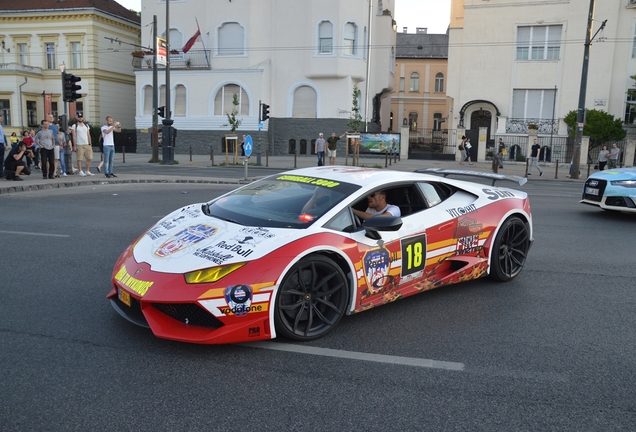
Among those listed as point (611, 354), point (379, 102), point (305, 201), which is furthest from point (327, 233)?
point (379, 102)

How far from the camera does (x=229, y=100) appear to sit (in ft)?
133

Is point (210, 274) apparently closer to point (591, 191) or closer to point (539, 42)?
point (591, 191)

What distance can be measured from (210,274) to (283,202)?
136 cm

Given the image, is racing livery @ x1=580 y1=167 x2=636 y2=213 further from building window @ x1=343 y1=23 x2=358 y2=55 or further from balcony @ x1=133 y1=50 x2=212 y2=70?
balcony @ x1=133 y1=50 x2=212 y2=70

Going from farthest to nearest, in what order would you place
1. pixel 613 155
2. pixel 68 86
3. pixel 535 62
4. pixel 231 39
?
pixel 231 39
pixel 535 62
pixel 613 155
pixel 68 86

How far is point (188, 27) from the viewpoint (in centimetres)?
4141

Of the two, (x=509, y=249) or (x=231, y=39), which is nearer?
(x=509, y=249)

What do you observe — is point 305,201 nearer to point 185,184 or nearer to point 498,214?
point 498,214

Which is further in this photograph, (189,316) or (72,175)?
(72,175)

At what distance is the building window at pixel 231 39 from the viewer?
40469 millimetres

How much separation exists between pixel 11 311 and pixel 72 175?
1471 cm

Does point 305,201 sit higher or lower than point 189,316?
higher

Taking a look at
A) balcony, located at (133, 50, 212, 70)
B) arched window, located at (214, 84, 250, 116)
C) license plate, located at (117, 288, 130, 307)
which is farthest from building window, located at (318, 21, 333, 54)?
license plate, located at (117, 288, 130, 307)

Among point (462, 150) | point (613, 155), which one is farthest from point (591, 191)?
point (462, 150)
